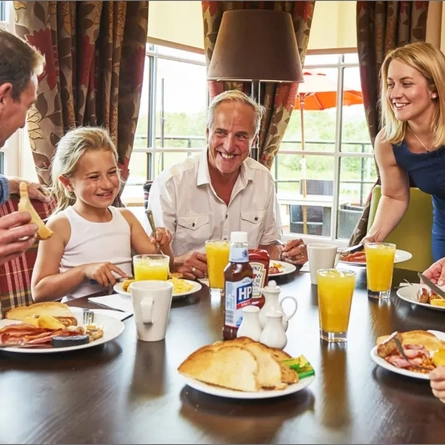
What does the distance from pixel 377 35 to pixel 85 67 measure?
1.90 m

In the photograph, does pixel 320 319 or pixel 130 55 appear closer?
pixel 320 319

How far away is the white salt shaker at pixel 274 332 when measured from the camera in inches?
46.6

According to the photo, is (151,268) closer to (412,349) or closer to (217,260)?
(217,260)

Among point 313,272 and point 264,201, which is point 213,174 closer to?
point 264,201

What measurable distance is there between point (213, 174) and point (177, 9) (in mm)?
1794

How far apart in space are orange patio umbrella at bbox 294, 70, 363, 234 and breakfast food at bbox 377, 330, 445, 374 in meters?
3.39

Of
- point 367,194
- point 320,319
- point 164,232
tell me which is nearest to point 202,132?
point 367,194

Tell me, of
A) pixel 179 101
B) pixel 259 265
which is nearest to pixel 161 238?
pixel 259 265

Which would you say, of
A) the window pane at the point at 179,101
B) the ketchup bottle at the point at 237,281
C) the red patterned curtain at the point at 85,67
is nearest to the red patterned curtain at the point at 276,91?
the window pane at the point at 179,101

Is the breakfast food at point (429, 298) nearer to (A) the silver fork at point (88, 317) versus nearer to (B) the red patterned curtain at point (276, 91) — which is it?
(A) the silver fork at point (88, 317)

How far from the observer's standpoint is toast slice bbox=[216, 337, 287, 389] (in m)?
1.04

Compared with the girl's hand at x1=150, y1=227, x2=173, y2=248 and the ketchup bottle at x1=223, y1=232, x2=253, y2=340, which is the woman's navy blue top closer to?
the girl's hand at x1=150, y1=227, x2=173, y2=248

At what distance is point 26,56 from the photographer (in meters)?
1.75

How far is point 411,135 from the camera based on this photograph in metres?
2.66
